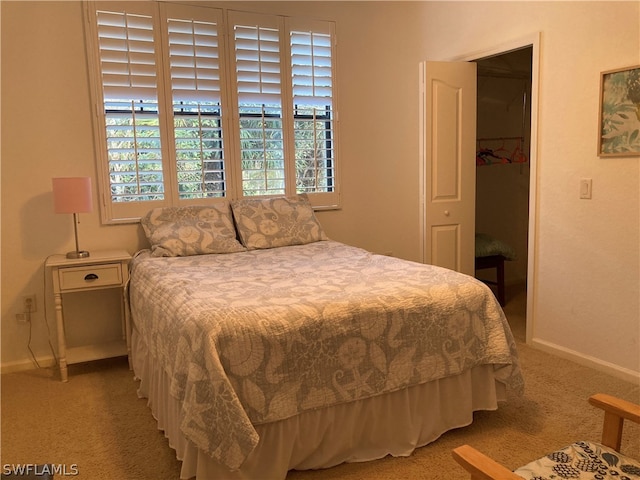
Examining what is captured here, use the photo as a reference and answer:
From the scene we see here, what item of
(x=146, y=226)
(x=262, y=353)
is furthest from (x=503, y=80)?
(x=262, y=353)

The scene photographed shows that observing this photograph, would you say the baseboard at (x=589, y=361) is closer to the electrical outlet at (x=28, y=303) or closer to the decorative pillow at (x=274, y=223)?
the decorative pillow at (x=274, y=223)

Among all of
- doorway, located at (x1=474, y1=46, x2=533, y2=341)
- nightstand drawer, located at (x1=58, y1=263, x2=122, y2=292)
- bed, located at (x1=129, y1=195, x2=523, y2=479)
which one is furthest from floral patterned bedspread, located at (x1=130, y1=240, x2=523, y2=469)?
doorway, located at (x1=474, y1=46, x2=533, y2=341)

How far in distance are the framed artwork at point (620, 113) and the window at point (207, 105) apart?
184 centimetres

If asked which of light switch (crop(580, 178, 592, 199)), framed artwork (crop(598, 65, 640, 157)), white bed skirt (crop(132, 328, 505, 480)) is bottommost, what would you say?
white bed skirt (crop(132, 328, 505, 480))

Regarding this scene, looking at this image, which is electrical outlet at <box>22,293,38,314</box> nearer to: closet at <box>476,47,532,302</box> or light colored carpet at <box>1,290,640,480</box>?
light colored carpet at <box>1,290,640,480</box>

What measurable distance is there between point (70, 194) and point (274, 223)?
48.8 inches

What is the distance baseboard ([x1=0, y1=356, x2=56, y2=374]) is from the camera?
3178mm

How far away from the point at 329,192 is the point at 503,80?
2202mm

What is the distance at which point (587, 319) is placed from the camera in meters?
3.03

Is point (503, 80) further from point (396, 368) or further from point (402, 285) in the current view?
point (396, 368)

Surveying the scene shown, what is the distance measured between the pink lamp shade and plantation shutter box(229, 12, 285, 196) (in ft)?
3.57

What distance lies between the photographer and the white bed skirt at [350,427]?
6.17ft

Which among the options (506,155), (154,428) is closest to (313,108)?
(506,155)

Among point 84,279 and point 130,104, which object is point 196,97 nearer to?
point 130,104
